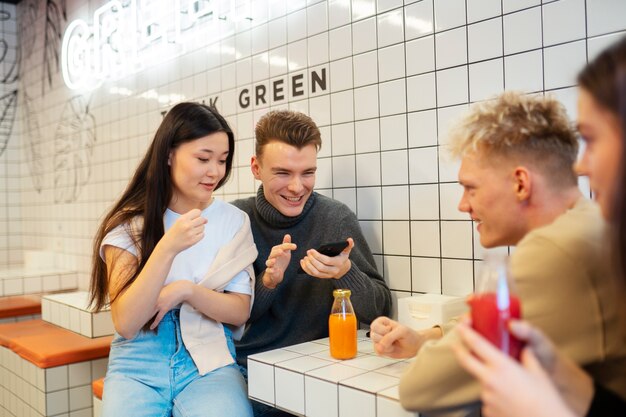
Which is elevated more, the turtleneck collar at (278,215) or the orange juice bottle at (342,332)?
the turtleneck collar at (278,215)

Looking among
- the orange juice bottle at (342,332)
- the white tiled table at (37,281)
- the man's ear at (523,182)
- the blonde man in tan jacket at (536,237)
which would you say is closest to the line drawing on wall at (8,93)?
the white tiled table at (37,281)

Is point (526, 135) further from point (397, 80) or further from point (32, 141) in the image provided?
point (32, 141)

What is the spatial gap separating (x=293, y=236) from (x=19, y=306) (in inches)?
104

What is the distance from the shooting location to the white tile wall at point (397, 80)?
1861 mm

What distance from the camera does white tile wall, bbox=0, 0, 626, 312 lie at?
73.3 inches

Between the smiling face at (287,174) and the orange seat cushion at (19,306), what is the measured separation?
2619 mm

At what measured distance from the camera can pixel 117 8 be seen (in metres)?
3.87

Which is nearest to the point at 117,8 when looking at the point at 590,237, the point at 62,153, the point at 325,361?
the point at 62,153

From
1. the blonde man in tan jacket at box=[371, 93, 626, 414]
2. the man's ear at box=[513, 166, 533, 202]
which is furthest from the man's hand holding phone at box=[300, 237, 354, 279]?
the man's ear at box=[513, 166, 533, 202]

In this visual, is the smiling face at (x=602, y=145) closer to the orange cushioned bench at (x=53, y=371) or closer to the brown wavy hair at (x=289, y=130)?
the brown wavy hair at (x=289, y=130)

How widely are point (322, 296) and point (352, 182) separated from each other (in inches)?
21.6

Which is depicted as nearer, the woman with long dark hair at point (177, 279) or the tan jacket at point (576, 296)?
the tan jacket at point (576, 296)

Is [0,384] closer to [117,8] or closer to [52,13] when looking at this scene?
[117,8]

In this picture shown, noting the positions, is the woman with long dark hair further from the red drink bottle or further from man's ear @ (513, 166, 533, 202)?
the red drink bottle
